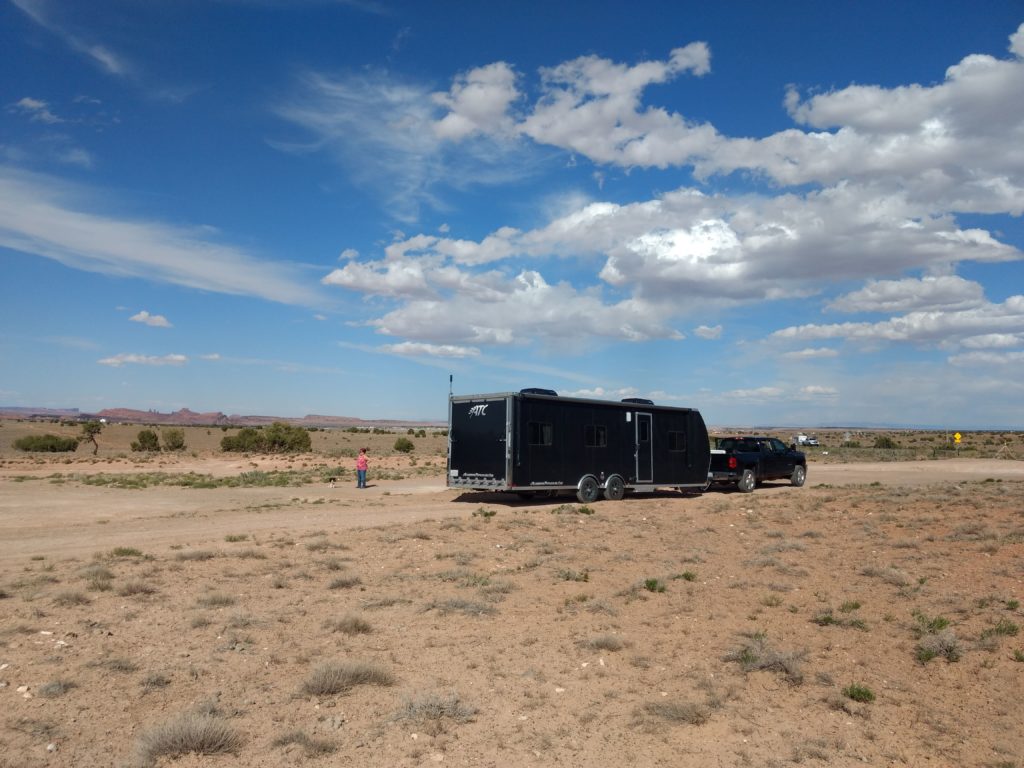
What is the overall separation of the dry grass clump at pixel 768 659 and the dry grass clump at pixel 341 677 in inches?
138

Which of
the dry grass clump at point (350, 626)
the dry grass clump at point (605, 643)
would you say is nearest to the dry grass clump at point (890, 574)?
the dry grass clump at point (605, 643)

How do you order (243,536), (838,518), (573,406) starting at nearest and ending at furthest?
(243,536) → (838,518) → (573,406)

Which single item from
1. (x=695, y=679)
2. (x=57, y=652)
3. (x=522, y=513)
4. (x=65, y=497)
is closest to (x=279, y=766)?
(x=57, y=652)

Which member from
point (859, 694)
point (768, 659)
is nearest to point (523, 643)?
point (768, 659)

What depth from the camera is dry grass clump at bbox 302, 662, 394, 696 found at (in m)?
6.82

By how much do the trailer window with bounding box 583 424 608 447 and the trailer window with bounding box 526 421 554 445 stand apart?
1.32m

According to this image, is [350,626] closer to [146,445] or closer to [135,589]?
[135,589]

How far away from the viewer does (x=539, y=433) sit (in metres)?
20.6

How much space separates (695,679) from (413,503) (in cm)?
1541

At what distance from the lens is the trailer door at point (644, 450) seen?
23.1 meters

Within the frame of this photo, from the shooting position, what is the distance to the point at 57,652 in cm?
736

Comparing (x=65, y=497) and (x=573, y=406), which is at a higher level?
(x=573, y=406)

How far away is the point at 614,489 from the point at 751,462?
6931 millimetres

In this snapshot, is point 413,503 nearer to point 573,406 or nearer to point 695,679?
point 573,406
